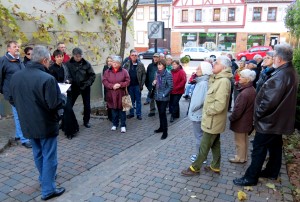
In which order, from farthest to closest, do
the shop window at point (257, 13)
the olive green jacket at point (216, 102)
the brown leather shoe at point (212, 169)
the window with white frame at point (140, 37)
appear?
the window with white frame at point (140, 37) < the shop window at point (257, 13) < the brown leather shoe at point (212, 169) < the olive green jacket at point (216, 102)

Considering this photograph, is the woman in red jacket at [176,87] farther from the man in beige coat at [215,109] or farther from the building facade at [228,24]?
the building facade at [228,24]

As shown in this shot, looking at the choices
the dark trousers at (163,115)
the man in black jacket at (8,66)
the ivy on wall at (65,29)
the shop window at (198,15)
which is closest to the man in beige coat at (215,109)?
the dark trousers at (163,115)

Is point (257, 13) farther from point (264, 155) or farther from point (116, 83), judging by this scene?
point (264, 155)

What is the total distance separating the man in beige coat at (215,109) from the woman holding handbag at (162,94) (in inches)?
73.0

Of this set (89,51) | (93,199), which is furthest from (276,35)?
(93,199)

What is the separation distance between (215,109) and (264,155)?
0.93 meters

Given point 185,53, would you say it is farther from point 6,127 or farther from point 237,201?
point 237,201

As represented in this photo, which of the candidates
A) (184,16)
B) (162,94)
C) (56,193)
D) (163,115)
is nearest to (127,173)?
(56,193)

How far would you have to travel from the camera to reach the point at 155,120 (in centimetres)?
748

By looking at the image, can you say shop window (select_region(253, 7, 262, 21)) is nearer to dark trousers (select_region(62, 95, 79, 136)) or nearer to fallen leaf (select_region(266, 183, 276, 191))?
dark trousers (select_region(62, 95, 79, 136))

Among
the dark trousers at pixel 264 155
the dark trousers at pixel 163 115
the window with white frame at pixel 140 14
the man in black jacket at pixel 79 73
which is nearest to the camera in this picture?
the dark trousers at pixel 264 155

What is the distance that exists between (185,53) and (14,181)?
93.7 feet

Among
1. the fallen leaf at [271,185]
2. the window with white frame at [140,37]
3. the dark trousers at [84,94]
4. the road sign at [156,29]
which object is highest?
the window with white frame at [140,37]

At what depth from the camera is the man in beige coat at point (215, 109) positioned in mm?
3947
